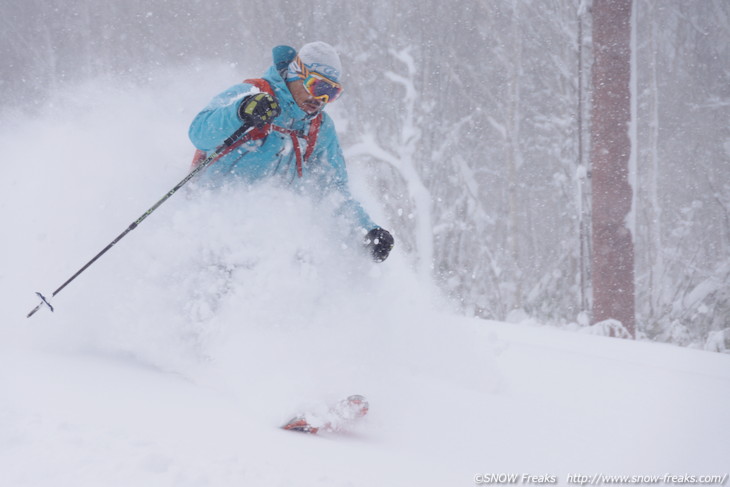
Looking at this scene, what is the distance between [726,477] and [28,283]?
3.64 m

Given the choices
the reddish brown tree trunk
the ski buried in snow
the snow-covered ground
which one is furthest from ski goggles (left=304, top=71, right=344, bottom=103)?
the reddish brown tree trunk

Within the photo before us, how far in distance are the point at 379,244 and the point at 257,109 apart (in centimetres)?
107

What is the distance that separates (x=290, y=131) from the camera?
3.09m

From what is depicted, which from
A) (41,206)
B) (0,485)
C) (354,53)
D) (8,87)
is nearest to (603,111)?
(41,206)

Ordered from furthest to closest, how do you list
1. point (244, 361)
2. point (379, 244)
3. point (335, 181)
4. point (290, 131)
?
point (335, 181) < point (379, 244) < point (290, 131) < point (244, 361)

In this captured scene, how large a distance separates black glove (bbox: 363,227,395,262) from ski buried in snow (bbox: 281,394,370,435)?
1036mm

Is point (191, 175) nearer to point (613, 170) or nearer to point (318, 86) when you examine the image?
point (318, 86)

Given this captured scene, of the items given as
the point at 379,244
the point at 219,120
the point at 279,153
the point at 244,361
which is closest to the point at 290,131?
the point at 279,153

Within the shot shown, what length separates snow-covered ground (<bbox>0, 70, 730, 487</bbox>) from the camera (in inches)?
68.7

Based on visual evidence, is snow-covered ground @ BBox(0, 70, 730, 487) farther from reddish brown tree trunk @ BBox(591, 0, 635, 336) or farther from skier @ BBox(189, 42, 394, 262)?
reddish brown tree trunk @ BBox(591, 0, 635, 336)

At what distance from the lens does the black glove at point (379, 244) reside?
3.23 m

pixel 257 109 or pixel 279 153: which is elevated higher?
pixel 257 109

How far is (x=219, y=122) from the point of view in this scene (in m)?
2.79

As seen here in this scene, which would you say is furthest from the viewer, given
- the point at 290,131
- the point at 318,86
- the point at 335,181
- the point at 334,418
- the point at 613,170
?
the point at 613,170
